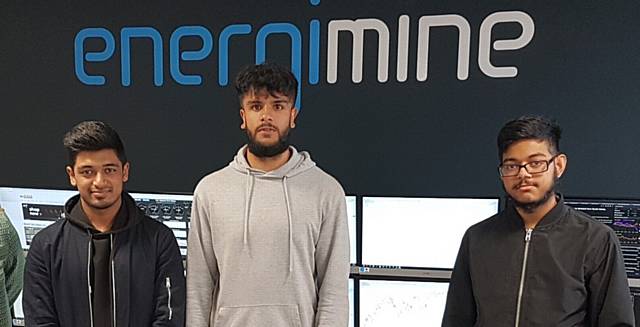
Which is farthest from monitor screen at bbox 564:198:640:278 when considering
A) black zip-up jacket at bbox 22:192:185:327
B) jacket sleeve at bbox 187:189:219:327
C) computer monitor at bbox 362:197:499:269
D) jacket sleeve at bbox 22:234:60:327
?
jacket sleeve at bbox 22:234:60:327

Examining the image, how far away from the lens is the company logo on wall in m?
2.33

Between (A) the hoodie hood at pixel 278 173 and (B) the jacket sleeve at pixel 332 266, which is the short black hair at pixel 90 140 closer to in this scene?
(A) the hoodie hood at pixel 278 173

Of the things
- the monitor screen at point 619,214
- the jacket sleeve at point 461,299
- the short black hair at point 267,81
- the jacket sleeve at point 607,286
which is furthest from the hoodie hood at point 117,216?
the monitor screen at point 619,214

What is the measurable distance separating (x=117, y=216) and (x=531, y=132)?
127 centimetres

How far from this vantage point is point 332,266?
64.3 inches

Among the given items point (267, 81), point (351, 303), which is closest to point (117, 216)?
point (267, 81)

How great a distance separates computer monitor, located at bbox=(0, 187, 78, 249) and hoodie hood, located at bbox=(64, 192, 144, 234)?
1.87 feet

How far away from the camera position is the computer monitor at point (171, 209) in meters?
2.16

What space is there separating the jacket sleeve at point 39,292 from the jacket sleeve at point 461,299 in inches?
46.6

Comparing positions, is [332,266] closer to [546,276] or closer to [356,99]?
[546,276]

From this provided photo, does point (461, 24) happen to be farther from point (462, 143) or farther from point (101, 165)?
point (101, 165)

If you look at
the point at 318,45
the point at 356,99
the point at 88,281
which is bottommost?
the point at 88,281

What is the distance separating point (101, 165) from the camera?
5.30 ft

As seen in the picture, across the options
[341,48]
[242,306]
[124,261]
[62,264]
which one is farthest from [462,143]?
[62,264]
